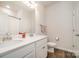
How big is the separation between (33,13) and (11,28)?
109 cm

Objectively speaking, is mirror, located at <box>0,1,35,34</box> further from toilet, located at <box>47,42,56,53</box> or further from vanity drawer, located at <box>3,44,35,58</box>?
toilet, located at <box>47,42,56,53</box>

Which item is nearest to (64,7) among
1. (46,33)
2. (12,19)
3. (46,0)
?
Result: (46,0)

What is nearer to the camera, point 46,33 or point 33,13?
point 33,13

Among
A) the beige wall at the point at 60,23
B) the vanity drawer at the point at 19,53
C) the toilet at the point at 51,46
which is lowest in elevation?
the toilet at the point at 51,46

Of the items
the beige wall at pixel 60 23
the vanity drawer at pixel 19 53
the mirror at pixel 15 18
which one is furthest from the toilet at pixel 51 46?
the vanity drawer at pixel 19 53

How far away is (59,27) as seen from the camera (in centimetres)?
331

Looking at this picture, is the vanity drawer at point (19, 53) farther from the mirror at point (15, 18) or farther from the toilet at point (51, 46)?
the toilet at point (51, 46)

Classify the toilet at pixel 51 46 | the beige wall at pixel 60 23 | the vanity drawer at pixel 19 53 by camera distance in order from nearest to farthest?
the vanity drawer at pixel 19 53, the toilet at pixel 51 46, the beige wall at pixel 60 23

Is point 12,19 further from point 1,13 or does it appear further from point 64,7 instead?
point 64,7

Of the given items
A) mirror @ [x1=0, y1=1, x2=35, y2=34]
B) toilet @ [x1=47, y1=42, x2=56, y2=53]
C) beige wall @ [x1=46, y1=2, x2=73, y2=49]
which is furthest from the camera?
beige wall @ [x1=46, y1=2, x2=73, y2=49]

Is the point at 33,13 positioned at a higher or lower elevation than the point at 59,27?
higher

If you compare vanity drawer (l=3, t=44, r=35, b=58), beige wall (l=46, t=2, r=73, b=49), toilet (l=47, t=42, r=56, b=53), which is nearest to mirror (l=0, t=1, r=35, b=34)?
vanity drawer (l=3, t=44, r=35, b=58)

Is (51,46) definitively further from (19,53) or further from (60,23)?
(19,53)

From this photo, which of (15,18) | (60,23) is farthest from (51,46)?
(15,18)
